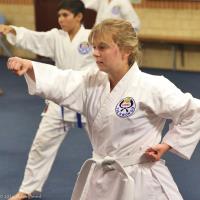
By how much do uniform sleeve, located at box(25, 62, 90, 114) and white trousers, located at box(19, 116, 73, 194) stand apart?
1.36 metres

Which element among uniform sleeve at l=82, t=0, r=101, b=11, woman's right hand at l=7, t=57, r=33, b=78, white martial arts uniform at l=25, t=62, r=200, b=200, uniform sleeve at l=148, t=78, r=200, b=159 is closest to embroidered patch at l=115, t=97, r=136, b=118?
white martial arts uniform at l=25, t=62, r=200, b=200

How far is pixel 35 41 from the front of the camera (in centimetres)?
423

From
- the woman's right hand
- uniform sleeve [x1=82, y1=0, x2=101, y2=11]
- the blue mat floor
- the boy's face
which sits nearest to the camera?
the woman's right hand

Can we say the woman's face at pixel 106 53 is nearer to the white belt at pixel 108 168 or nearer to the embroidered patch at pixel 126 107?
the embroidered patch at pixel 126 107

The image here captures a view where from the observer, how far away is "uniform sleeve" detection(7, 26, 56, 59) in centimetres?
421

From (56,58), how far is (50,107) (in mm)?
432

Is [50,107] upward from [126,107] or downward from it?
downward

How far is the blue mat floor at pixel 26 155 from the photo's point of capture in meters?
4.36

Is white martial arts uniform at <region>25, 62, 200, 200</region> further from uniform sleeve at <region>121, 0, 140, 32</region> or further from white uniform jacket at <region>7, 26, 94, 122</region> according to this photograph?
uniform sleeve at <region>121, 0, 140, 32</region>

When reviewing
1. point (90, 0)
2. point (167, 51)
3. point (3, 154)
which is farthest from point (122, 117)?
point (167, 51)

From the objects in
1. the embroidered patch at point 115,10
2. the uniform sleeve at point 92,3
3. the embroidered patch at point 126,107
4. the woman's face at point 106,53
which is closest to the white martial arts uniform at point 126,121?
the embroidered patch at point 126,107

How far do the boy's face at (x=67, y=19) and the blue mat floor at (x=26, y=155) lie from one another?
53.1 inches

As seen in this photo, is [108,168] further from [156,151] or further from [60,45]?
[60,45]

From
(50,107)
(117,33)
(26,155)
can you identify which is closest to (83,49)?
(50,107)
